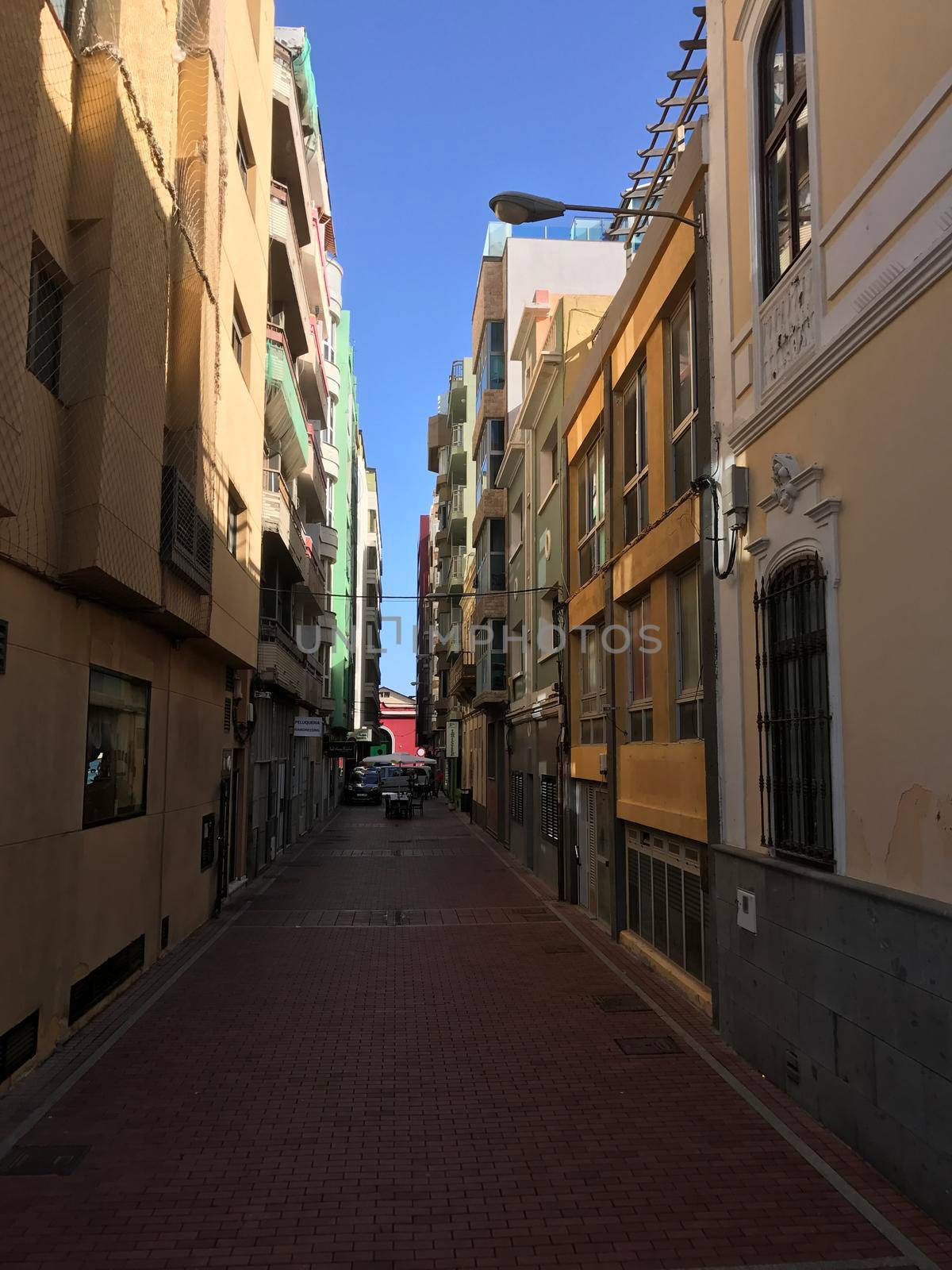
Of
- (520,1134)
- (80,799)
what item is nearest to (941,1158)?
(520,1134)

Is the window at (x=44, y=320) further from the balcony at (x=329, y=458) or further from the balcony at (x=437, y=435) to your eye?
the balcony at (x=437, y=435)

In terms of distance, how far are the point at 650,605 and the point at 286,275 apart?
41.7 ft

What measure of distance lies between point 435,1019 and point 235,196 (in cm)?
1157

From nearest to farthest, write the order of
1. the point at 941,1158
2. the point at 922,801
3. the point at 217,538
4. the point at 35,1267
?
1. the point at 35,1267
2. the point at 941,1158
3. the point at 922,801
4. the point at 217,538

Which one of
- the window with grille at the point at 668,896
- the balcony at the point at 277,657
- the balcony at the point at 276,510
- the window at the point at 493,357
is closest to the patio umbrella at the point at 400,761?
the window at the point at 493,357

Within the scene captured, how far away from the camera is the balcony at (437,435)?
52.6 m

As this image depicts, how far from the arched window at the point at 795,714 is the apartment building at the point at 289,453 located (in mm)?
10559

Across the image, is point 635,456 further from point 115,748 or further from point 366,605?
point 366,605

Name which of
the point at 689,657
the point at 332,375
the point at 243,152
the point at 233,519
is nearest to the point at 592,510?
the point at 689,657

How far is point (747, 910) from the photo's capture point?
7953 millimetres

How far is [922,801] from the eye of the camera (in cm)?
550

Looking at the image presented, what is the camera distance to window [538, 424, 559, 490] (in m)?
19.2

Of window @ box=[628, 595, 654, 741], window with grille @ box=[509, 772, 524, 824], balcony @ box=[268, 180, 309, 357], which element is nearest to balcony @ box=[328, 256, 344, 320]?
balcony @ box=[268, 180, 309, 357]

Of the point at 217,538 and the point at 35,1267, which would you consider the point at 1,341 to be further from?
the point at 217,538
